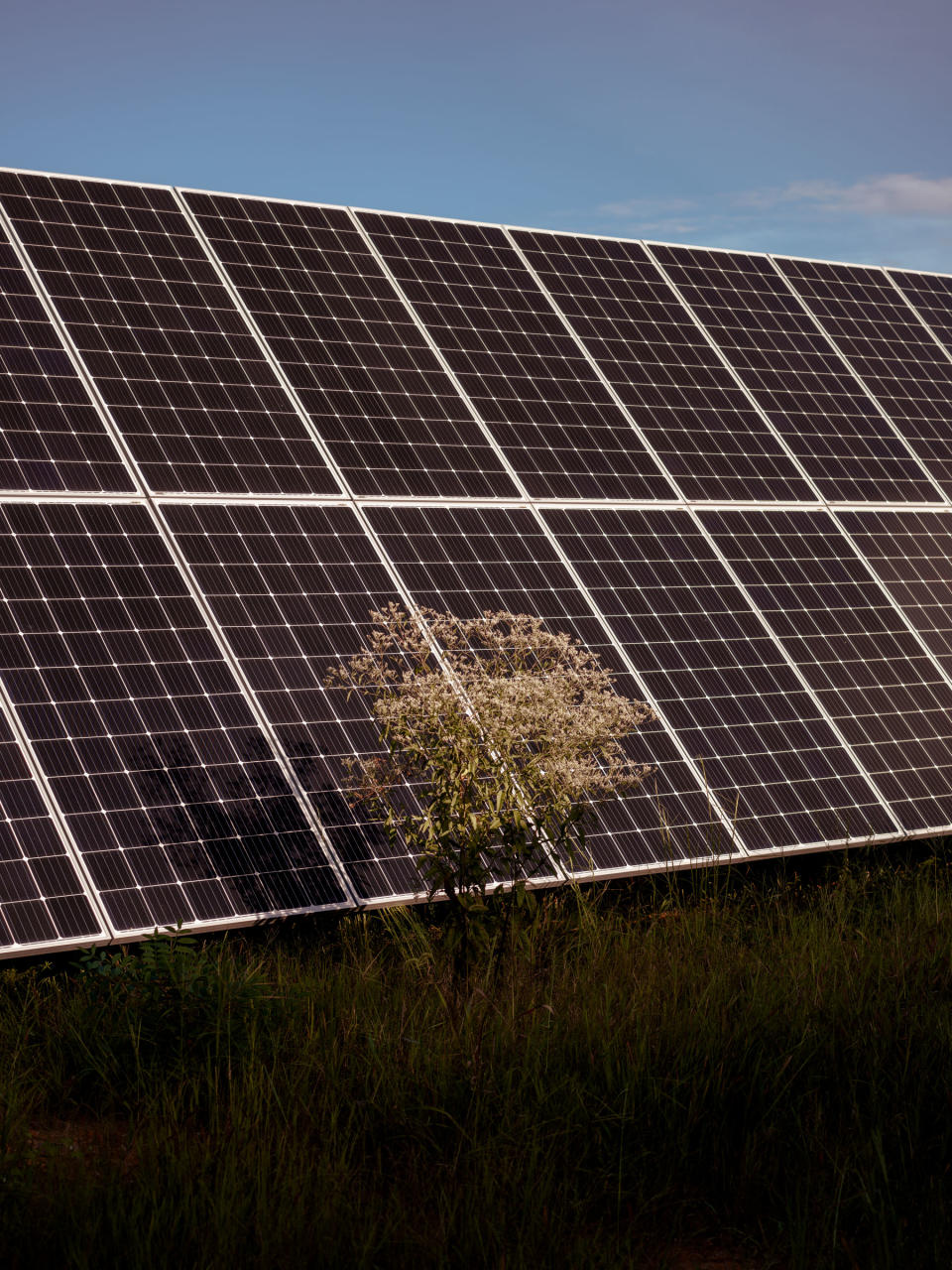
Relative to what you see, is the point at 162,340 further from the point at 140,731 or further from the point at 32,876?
the point at 32,876

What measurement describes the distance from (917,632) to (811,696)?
94.1 inches

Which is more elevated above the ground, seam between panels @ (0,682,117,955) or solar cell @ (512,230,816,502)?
solar cell @ (512,230,816,502)

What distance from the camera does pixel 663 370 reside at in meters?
18.4

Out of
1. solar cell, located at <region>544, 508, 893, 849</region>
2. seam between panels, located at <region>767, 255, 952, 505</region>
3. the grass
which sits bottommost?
the grass

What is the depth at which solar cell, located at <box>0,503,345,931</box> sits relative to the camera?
10.7m

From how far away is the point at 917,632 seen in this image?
54.6 ft

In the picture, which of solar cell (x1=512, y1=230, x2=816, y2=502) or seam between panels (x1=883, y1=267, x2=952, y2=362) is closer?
solar cell (x1=512, y1=230, x2=816, y2=502)

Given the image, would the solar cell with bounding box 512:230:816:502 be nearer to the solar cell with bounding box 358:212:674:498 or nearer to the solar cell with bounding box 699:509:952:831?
the solar cell with bounding box 358:212:674:498

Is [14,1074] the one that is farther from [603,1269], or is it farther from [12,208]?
[12,208]

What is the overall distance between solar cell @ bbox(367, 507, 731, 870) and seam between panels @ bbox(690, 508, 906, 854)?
2.21 m

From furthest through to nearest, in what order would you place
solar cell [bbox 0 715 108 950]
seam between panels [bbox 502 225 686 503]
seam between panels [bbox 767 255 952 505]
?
seam between panels [bbox 767 255 952 505]
seam between panels [bbox 502 225 686 503]
solar cell [bbox 0 715 108 950]

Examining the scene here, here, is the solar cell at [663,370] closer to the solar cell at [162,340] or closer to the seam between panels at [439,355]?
the seam between panels at [439,355]

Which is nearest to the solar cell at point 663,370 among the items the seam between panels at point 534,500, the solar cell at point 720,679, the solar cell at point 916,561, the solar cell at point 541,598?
the seam between panels at point 534,500

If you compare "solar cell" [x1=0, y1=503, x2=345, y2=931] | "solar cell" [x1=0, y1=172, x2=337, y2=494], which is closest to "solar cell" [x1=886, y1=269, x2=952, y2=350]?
"solar cell" [x1=0, y1=172, x2=337, y2=494]
